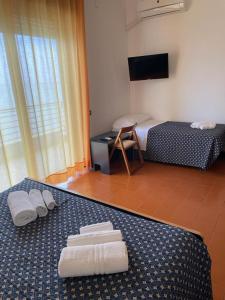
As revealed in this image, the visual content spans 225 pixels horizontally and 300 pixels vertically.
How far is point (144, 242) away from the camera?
1140 millimetres

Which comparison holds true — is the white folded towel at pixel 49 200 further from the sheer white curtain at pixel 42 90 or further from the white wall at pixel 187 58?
the white wall at pixel 187 58

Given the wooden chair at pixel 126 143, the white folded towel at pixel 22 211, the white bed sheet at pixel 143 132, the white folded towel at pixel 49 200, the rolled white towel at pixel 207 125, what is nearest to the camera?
the white folded towel at pixel 22 211

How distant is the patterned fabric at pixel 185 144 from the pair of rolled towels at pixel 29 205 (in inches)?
87.4

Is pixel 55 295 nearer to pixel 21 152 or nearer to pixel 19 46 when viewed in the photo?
pixel 21 152

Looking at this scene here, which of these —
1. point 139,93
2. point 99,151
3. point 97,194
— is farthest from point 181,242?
point 139,93

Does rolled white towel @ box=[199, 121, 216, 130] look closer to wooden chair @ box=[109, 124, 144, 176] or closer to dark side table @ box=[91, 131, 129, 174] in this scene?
wooden chair @ box=[109, 124, 144, 176]

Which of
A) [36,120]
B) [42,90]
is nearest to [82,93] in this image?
[42,90]

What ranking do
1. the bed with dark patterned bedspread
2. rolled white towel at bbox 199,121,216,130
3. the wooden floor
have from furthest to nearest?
rolled white towel at bbox 199,121,216,130, the wooden floor, the bed with dark patterned bedspread

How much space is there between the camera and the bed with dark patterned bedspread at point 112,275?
2.98 ft

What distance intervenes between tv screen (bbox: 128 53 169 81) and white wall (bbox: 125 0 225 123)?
0.19 m

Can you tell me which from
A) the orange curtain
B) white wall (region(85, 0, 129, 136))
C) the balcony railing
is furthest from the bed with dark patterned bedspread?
white wall (region(85, 0, 129, 136))

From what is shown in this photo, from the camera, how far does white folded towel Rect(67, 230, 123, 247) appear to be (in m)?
1.12

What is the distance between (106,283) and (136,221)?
444mm

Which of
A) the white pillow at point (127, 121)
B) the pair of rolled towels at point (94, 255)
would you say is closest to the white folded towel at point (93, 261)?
the pair of rolled towels at point (94, 255)
